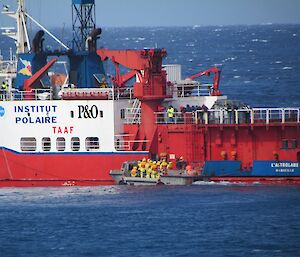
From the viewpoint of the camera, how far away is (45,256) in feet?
159

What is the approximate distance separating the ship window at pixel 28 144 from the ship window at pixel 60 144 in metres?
1.10

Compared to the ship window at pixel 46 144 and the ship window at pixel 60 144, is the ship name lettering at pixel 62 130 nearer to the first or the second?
the ship window at pixel 60 144

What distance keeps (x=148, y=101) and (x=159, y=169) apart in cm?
291

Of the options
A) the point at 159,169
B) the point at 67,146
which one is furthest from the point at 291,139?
the point at 67,146

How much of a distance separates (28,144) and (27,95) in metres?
2.03

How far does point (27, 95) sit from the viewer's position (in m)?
61.0

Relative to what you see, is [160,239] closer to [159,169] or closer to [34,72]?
[159,169]

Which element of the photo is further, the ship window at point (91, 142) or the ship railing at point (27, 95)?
the ship railing at point (27, 95)

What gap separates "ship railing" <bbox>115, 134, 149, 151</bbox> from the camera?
59.6 meters

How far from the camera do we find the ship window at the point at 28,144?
6081cm

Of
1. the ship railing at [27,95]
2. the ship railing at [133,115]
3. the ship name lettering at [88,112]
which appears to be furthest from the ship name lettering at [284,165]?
the ship railing at [27,95]

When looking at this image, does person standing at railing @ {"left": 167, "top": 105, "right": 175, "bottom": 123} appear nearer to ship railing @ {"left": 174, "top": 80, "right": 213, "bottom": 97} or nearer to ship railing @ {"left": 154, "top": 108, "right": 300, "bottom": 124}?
ship railing @ {"left": 154, "top": 108, "right": 300, "bottom": 124}

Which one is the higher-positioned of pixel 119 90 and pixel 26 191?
pixel 119 90

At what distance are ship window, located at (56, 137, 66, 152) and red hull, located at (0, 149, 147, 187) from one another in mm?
379
